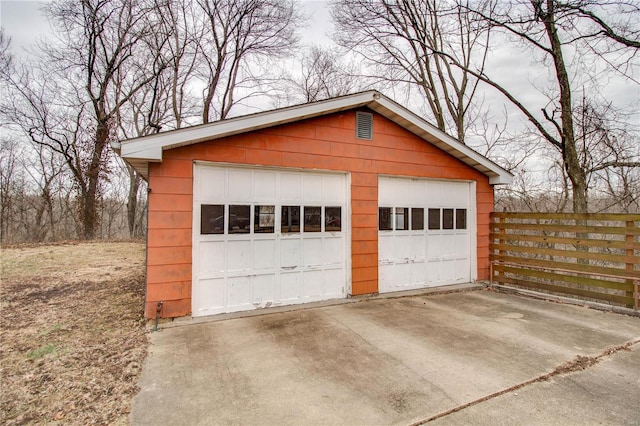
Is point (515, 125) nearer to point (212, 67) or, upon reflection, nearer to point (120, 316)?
point (120, 316)

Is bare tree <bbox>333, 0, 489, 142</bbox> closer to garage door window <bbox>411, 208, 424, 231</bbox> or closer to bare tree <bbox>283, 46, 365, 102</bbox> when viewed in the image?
bare tree <bbox>283, 46, 365, 102</bbox>

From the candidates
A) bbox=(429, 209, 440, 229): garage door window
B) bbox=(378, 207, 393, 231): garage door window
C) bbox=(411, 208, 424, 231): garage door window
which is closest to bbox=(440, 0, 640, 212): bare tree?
bbox=(429, 209, 440, 229): garage door window

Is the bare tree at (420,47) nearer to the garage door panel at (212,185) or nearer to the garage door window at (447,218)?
the garage door window at (447,218)

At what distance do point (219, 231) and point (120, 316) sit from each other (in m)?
1.84

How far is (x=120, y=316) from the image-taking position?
4508 millimetres

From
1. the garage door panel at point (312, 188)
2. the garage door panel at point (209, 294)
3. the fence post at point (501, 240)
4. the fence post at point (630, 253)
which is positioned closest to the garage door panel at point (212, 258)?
the garage door panel at point (209, 294)

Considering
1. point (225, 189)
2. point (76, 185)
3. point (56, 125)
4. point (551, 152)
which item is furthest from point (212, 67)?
point (551, 152)

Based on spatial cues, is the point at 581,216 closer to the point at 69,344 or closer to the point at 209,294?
the point at 209,294

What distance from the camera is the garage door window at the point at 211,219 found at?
4.50m

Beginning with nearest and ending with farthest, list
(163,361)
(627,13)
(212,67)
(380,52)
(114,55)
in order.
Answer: (163,361) → (627,13) → (380,52) → (114,55) → (212,67)

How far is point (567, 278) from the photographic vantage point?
Answer: 561cm

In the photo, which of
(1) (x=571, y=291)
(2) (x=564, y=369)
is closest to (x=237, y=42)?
(1) (x=571, y=291)

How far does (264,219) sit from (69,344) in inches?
108

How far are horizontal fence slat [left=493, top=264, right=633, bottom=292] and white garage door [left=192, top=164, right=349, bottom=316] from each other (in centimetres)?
359
